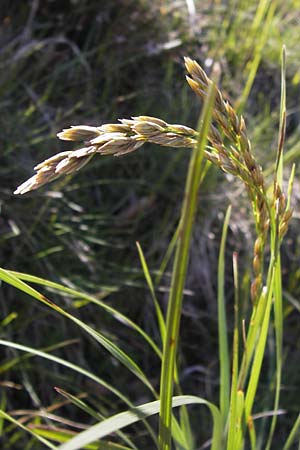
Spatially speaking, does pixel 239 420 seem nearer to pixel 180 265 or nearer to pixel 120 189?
pixel 180 265

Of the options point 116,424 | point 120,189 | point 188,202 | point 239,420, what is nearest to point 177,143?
point 188,202

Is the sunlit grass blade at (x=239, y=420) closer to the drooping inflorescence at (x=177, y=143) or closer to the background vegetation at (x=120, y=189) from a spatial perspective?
the drooping inflorescence at (x=177, y=143)

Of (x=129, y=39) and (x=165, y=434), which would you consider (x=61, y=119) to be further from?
(x=165, y=434)

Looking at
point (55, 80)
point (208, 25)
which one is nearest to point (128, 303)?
point (55, 80)

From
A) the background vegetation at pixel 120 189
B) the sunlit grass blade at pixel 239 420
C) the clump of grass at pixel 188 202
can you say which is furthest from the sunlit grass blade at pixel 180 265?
the background vegetation at pixel 120 189

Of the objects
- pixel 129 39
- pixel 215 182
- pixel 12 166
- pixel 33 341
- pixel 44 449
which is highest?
pixel 129 39

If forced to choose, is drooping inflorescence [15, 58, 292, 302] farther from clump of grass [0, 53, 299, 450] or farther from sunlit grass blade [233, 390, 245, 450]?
sunlit grass blade [233, 390, 245, 450]

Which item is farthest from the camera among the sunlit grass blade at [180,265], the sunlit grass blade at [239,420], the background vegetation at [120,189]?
the background vegetation at [120,189]
